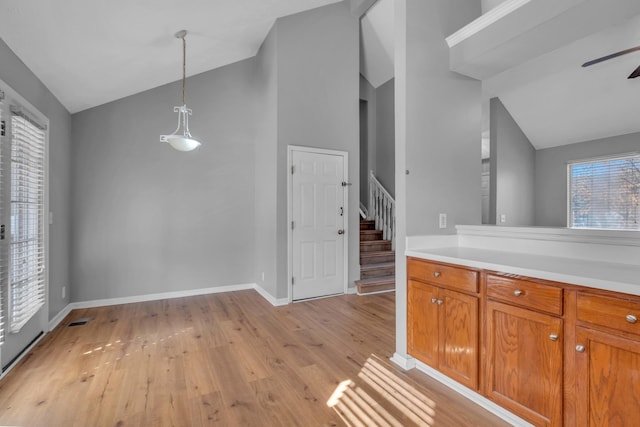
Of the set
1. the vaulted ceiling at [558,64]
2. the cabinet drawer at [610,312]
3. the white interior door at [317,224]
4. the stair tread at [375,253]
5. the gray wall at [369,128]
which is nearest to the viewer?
the cabinet drawer at [610,312]

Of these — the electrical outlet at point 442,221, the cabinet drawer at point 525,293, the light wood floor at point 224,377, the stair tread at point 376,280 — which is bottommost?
the light wood floor at point 224,377

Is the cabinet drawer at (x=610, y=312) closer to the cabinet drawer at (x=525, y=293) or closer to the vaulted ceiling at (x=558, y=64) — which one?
the cabinet drawer at (x=525, y=293)

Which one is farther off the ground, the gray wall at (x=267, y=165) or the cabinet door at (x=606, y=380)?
the gray wall at (x=267, y=165)

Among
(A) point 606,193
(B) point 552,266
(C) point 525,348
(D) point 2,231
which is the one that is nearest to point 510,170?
(A) point 606,193

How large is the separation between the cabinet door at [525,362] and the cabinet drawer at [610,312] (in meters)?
Answer: 0.14

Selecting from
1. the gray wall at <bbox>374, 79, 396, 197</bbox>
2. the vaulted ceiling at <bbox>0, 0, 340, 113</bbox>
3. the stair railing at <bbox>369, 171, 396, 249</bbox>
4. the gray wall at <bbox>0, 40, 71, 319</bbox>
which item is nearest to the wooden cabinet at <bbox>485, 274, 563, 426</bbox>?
the vaulted ceiling at <bbox>0, 0, 340, 113</bbox>

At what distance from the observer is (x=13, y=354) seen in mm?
2432

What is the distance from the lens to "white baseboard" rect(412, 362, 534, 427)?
170cm

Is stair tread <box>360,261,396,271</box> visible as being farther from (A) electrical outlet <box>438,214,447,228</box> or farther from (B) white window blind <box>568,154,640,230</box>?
(B) white window blind <box>568,154,640,230</box>

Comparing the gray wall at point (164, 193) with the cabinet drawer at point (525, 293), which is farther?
the gray wall at point (164, 193)

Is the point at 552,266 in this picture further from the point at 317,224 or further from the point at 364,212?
the point at 364,212

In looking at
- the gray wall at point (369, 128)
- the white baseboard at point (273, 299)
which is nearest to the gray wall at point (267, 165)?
the white baseboard at point (273, 299)

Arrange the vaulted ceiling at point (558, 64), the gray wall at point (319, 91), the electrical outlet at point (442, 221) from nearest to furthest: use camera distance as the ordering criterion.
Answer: the vaulted ceiling at point (558, 64), the electrical outlet at point (442, 221), the gray wall at point (319, 91)

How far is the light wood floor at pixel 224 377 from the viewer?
1816 mm
